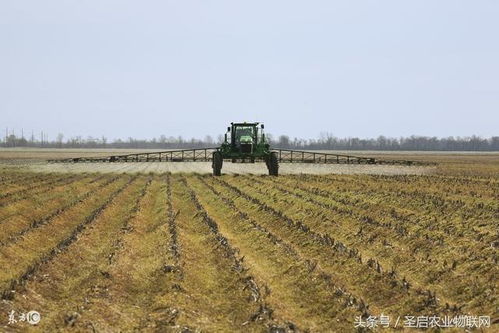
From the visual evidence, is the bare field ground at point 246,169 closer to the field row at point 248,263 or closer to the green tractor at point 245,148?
the green tractor at point 245,148

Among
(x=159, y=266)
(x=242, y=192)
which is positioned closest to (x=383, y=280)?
(x=159, y=266)

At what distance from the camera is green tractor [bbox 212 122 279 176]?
38.1m

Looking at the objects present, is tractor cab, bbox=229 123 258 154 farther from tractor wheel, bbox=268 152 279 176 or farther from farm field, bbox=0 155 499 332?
farm field, bbox=0 155 499 332

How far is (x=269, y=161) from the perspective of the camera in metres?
39.2

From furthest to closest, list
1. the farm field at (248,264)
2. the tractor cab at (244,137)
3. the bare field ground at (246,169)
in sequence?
the bare field ground at (246,169) < the tractor cab at (244,137) < the farm field at (248,264)

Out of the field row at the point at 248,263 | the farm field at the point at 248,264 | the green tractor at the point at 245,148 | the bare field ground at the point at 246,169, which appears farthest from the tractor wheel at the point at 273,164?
the farm field at the point at 248,264

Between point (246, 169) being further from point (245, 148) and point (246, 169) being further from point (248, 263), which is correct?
point (248, 263)

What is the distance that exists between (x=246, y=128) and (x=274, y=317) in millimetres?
31505

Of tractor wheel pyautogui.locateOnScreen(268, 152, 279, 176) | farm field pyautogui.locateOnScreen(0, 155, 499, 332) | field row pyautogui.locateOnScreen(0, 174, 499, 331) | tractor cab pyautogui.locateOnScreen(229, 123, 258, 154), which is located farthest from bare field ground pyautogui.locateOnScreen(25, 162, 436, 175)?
farm field pyautogui.locateOnScreen(0, 155, 499, 332)

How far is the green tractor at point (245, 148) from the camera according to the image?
38.1m

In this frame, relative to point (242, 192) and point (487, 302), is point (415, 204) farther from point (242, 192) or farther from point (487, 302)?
point (487, 302)

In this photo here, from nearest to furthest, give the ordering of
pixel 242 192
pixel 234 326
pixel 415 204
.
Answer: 1. pixel 234 326
2. pixel 415 204
3. pixel 242 192

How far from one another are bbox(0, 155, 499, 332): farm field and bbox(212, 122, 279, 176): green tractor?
55.6 feet

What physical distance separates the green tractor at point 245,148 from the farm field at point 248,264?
1695 centimetres
